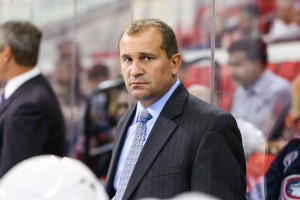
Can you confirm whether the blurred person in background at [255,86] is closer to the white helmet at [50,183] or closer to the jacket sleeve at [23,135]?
the jacket sleeve at [23,135]

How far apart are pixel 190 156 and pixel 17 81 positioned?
1.08m

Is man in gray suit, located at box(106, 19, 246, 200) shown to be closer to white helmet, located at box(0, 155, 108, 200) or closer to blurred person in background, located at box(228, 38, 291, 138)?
white helmet, located at box(0, 155, 108, 200)

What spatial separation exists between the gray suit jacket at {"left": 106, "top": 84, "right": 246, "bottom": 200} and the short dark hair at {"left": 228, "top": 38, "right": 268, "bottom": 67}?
1.57 meters

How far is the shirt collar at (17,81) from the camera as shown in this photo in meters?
2.89

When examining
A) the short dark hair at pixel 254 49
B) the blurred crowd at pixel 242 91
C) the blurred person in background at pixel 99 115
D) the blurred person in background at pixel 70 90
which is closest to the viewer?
the blurred crowd at pixel 242 91

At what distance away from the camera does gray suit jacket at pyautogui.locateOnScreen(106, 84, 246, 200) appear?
200 cm

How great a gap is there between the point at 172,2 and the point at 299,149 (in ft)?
5.06

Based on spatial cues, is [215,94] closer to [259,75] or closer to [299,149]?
[299,149]

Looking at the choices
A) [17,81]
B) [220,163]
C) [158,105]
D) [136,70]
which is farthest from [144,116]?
[17,81]

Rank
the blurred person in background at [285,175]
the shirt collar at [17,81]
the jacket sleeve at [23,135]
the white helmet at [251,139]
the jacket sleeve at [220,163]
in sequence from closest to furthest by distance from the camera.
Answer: the jacket sleeve at [220,163] → the blurred person in background at [285,175] → the jacket sleeve at [23,135] → the shirt collar at [17,81] → the white helmet at [251,139]

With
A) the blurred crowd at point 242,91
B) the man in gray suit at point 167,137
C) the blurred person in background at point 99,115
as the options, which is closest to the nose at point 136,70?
the man in gray suit at point 167,137

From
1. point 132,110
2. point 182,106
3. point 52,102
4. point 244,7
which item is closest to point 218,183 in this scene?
point 182,106

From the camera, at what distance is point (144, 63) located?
2.11 meters

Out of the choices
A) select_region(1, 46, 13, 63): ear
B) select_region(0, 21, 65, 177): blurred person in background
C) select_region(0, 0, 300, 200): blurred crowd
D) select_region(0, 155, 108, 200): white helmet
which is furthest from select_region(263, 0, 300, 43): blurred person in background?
select_region(0, 155, 108, 200): white helmet
